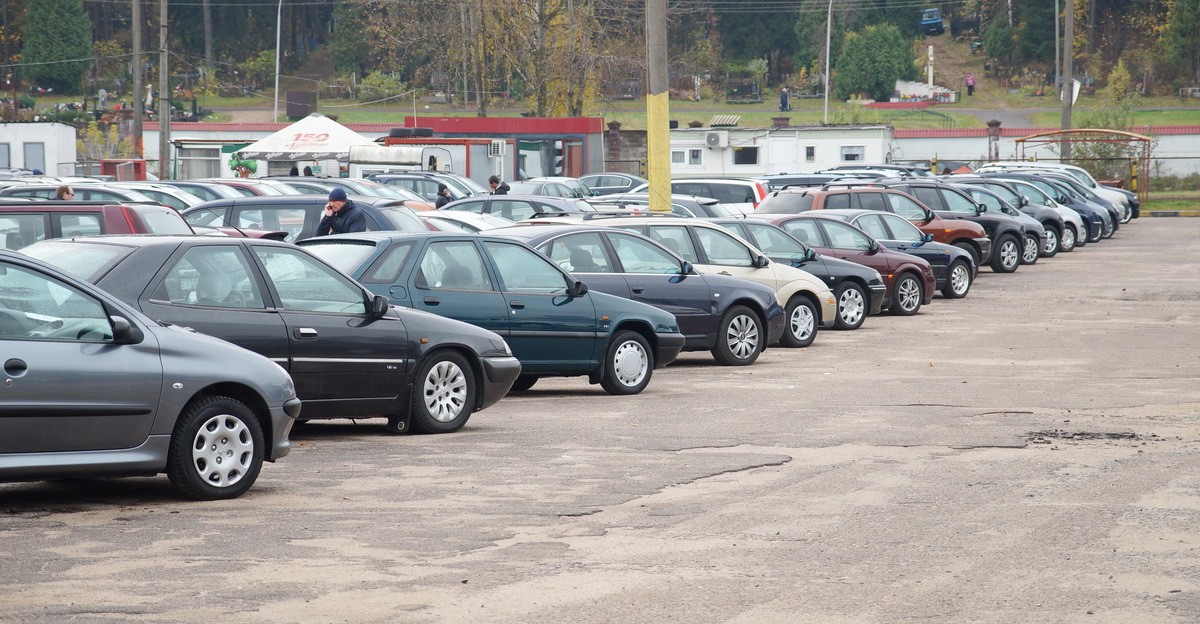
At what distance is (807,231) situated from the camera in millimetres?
22562

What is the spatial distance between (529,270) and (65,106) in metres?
96.6

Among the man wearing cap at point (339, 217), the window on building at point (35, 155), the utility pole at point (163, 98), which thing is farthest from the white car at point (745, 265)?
the window on building at point (35, 155)

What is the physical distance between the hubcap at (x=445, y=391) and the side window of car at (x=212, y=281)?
166 cm

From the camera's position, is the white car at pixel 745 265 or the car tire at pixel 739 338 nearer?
the car tire at pixel 739 338

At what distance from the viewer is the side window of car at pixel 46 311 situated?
774 centimetres

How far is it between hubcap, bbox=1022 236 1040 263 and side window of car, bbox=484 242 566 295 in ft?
71.2

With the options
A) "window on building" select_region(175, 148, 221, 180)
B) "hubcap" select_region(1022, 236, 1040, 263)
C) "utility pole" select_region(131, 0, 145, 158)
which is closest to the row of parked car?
"hubcap" select_region(1022, 236, 1040, 263)

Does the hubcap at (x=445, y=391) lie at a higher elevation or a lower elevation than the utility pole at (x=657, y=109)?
lower

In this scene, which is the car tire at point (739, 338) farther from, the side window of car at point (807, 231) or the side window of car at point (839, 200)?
the side window of car at point (839, 200)

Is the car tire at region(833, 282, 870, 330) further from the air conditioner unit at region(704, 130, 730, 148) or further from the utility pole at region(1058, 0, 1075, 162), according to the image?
the air conditioner unit at region(704, 130, 730, 148)

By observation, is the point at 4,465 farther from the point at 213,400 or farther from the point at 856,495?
the point at 856,495

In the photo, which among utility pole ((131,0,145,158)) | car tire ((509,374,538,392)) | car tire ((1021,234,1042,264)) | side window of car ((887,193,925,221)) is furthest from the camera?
utility pole ((131,0,145,158))

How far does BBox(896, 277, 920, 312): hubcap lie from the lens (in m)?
23.1

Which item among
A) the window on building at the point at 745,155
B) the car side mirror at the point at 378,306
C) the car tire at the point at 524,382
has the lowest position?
the car tire at the point at 524,382
